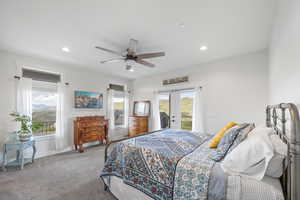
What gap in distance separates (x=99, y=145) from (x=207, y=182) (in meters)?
4.28

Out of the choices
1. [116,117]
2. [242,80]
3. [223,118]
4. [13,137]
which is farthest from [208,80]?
[13,137]

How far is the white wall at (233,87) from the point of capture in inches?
120

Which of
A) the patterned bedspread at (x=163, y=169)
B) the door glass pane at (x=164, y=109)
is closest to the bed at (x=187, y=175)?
the patterned bedspread at (x=163, y=169)

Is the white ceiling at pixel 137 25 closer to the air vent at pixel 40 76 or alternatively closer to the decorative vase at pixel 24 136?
the air vent at pixel 40 76

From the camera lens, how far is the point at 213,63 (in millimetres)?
3742

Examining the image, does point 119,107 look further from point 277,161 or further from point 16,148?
point 277,161

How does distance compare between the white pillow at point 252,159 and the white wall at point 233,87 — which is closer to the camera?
the white pillow at point 252,159

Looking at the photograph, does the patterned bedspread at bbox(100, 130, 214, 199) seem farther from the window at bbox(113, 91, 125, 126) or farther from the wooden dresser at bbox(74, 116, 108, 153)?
the window at bbox(113, 91, 125, 126)

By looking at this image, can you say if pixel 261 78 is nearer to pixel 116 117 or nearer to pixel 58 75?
pixel 116 117

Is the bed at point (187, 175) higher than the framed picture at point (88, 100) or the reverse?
the reverse

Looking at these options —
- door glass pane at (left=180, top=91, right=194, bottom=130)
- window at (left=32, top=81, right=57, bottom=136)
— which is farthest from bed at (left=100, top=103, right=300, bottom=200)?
window at (left=32, top=81, right=57, bottom=136)

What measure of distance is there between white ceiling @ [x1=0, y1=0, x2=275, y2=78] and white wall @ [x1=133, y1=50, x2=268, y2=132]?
360 millimetres

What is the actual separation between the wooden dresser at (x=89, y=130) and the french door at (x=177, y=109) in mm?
2255

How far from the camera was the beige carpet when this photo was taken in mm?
1933
